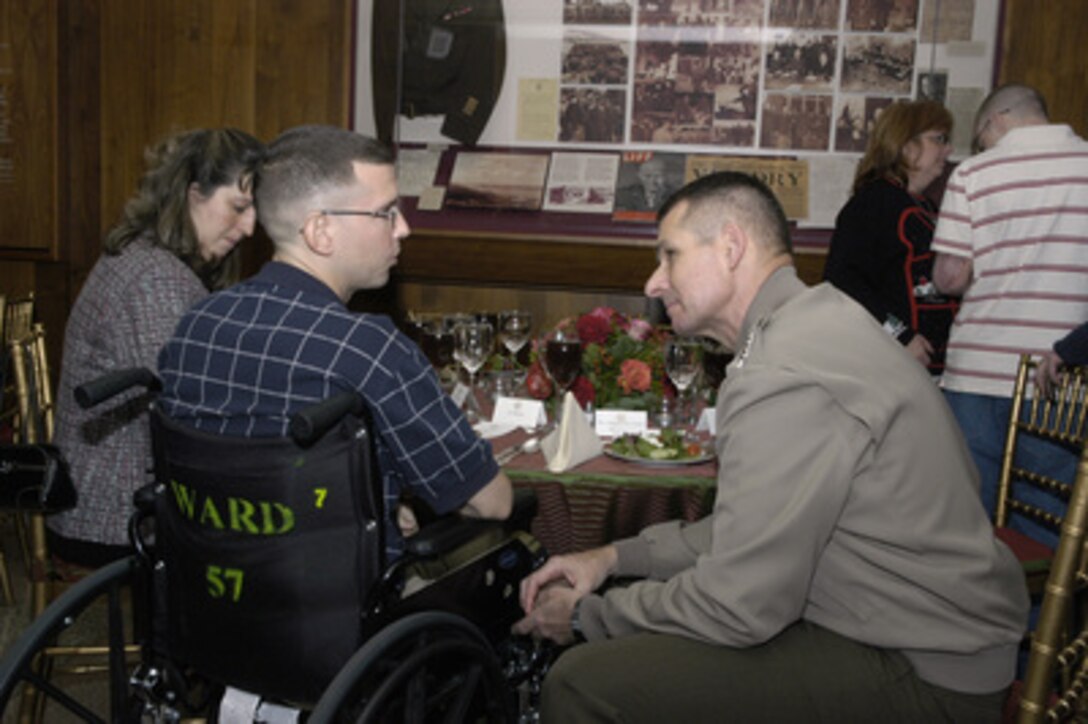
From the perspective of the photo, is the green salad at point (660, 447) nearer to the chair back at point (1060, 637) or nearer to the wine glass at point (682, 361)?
the wine glass at point (682, 361)

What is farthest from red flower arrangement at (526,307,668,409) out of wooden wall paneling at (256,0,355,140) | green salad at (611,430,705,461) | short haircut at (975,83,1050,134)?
wooden wall paneling at (256,0,355,140)

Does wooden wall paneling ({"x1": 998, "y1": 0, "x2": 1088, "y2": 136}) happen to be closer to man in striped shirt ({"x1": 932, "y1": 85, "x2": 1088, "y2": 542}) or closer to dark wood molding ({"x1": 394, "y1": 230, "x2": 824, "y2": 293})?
man in striped shirt ({"x1": 932, "y1": 85, "x2": 1088, "y2": 542})

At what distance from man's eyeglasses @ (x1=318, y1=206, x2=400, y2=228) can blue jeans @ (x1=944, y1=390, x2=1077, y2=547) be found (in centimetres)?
170

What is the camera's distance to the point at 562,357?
2.30 metres

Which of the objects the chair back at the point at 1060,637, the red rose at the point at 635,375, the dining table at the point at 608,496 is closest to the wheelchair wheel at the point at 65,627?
the dining table at the point at 608,496

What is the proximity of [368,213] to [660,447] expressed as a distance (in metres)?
0.79

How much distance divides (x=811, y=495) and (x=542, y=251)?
3202mm

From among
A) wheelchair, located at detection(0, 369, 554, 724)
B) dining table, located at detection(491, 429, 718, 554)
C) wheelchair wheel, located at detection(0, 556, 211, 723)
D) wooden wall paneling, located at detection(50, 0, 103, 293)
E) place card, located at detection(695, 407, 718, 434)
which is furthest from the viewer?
wooden wall paneling, located at detection(50, 0, 103, 293)

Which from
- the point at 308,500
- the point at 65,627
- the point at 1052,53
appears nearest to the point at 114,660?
the point at 65,627

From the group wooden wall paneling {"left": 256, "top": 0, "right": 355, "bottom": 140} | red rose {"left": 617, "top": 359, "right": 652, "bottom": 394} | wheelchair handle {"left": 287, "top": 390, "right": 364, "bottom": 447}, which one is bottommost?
red rose {"left": 617, "top": 359, "right": 652, "bottom": 394}

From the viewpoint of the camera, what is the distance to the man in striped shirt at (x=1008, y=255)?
2746mm

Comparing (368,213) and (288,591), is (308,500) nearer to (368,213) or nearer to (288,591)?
(288,591)

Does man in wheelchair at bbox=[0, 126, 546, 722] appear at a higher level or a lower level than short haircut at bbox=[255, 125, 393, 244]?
lower

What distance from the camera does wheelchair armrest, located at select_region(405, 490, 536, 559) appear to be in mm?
1467
